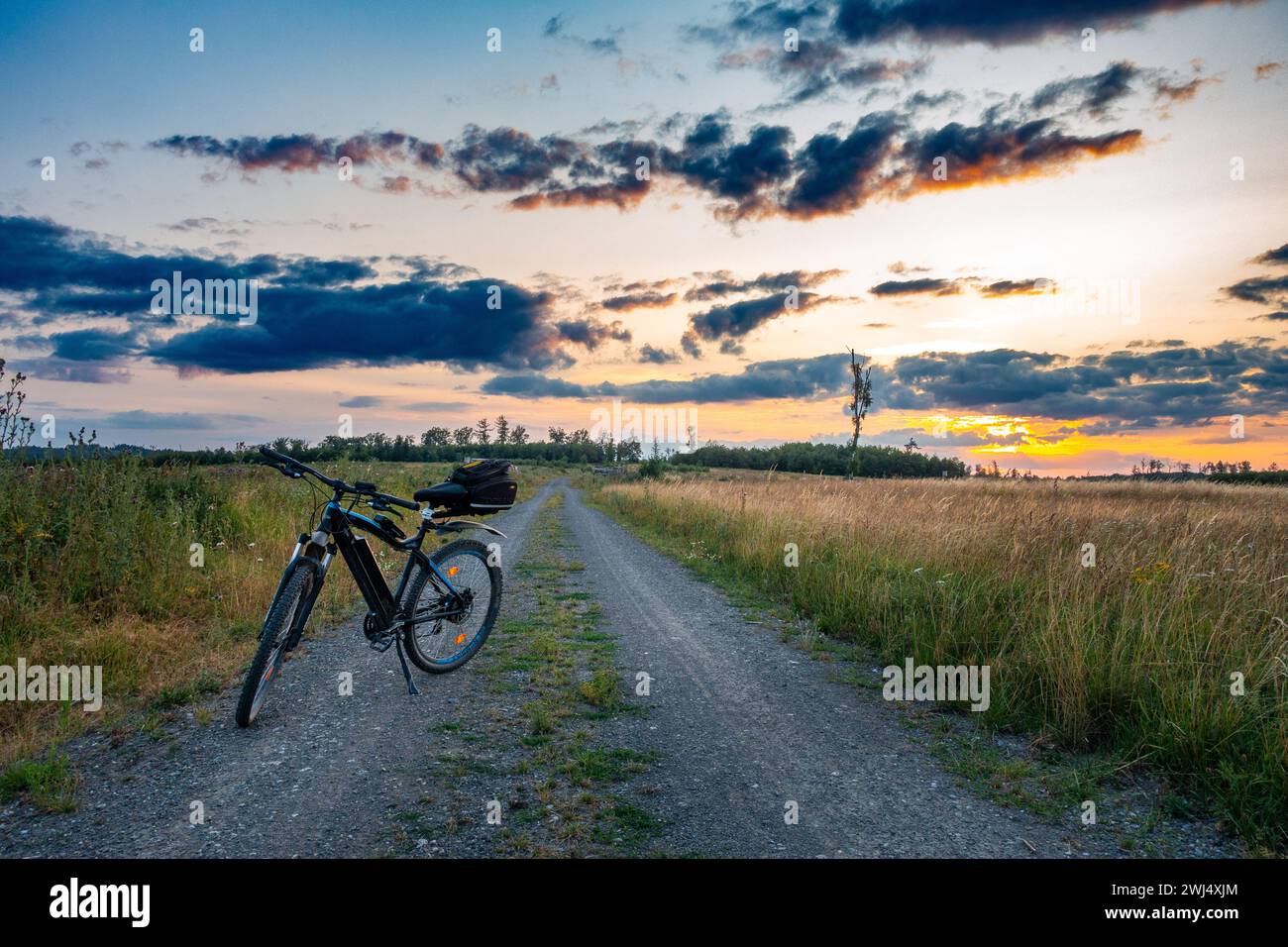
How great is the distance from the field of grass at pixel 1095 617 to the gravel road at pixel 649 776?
0.97 meters

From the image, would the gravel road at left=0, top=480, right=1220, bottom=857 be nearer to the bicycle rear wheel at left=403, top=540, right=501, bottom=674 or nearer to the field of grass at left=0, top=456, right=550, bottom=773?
the bicycle rear wheel at left=403, top=540, right=501, bottom=674

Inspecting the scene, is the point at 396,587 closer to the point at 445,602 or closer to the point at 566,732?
the point at 445,602

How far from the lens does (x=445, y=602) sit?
21.8 feet

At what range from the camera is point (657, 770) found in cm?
440

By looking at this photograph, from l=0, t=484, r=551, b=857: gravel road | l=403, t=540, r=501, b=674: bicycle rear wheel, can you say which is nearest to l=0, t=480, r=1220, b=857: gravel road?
l=0, t=484, r=551, b=857: gravel road

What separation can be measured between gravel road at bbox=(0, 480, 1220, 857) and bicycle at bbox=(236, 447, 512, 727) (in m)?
0.36

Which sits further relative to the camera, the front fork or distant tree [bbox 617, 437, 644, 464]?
distant tree [bbox 617, 437, 644, 464]

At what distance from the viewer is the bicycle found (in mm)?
5289

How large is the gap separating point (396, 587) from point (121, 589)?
3835 mm

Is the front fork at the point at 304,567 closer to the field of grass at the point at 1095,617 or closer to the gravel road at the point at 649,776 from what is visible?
the gravel road at the point at 649,776

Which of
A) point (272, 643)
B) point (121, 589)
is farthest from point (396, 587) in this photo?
point (121, 589)

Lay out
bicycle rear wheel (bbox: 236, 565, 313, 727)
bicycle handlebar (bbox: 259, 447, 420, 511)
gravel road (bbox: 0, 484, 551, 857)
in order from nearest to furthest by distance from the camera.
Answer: gravel road (bbox: 0, 484, 551, 857), bicycle rear wheel (bbox: 236, 565, 313, 727), bicycle handlebar (bbox: 259, 447, 420, 511)
